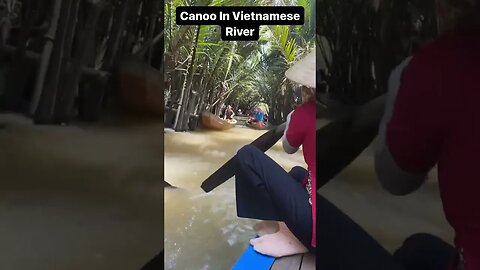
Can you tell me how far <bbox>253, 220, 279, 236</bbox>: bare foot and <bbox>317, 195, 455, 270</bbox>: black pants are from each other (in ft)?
0.50

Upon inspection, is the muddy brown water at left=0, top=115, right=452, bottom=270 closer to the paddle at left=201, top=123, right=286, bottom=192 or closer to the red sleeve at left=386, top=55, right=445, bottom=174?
the red sleeve at left=386, top=55, right=445, bottom=174

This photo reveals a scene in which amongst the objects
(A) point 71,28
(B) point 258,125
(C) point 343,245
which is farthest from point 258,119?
(A) point 71,28

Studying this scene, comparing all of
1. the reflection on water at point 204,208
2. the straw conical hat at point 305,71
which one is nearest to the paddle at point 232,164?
the reflection on water at point 204,208

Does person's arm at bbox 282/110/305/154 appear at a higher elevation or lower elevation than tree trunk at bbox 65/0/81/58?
lower

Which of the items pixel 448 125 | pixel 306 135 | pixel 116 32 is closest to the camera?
pixel 448 125

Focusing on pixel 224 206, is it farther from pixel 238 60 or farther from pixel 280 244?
pixel 238 60

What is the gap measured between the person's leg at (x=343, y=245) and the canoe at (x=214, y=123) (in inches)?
11.2

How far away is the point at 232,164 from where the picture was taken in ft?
3.36

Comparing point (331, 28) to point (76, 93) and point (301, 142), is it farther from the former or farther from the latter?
point (76, 93)

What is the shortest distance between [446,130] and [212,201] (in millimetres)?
546

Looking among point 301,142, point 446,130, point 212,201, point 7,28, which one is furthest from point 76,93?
point 446,130

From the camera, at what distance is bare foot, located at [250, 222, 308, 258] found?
1.02 m

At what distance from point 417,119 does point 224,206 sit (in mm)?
492

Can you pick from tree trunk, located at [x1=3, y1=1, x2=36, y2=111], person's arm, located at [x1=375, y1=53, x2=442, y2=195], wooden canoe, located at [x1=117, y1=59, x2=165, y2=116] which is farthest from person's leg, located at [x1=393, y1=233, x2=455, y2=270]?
tree trunk, located at [x1=3, y1=1, x2=36, y2=111]
